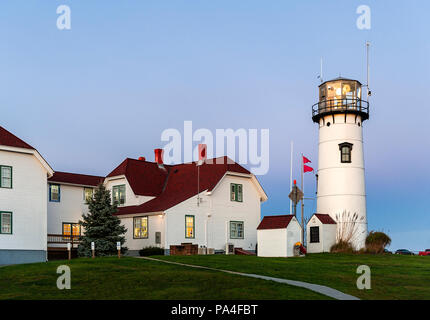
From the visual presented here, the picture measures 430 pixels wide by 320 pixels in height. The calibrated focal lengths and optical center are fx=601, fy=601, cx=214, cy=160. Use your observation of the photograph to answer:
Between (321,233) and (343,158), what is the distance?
590cm

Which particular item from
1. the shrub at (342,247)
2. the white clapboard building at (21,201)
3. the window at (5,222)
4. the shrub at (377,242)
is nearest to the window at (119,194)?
the white clapboard building at (21,201)

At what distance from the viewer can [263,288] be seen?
19.6m

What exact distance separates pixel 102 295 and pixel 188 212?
22.1 metres

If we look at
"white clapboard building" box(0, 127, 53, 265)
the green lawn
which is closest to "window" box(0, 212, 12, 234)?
"white clapboard building" box(0, 127, 53, 265)

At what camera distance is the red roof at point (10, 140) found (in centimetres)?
3469

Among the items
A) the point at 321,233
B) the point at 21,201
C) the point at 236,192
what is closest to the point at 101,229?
the point at 21,201

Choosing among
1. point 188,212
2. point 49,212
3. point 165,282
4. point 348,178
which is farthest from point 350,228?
point 165,282

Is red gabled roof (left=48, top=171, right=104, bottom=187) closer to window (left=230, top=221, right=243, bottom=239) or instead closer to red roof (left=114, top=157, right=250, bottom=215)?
red roof (left=114, top=157, right=250, bottom=215)

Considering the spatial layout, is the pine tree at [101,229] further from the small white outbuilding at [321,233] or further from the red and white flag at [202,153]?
the small white outbuilding at [321,233]

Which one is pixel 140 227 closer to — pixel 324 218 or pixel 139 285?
pixel 324 218

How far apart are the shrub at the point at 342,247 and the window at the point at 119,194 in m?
16.1

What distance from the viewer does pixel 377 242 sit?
145 ft
